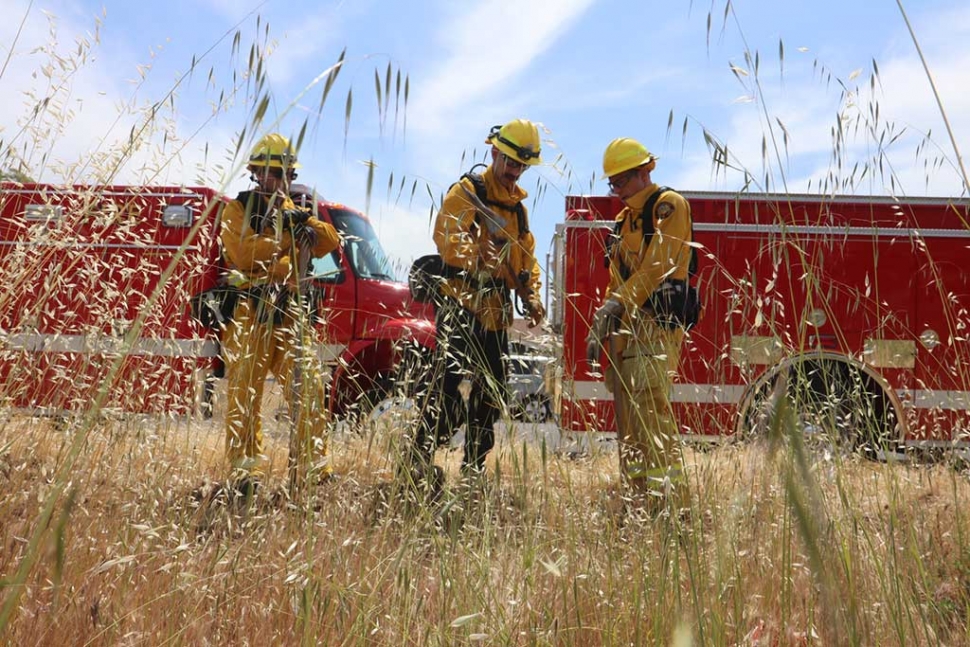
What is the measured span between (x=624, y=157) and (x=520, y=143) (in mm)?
541

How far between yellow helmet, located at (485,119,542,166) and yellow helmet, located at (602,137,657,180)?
37 cm

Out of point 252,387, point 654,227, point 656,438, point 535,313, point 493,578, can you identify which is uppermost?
point 654,227

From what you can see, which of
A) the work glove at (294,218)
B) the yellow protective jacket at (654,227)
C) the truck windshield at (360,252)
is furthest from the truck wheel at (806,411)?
the truck windshield at (360,252)

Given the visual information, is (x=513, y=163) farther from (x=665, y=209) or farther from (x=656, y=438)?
(x=656, y=438)

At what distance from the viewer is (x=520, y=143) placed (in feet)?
13.5

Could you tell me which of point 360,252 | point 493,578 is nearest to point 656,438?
point 493,578

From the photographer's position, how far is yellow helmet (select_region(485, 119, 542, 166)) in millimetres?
4094

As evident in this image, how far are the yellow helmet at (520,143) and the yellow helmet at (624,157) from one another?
1.23 feet

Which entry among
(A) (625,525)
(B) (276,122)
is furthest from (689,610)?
(B) (276,122)

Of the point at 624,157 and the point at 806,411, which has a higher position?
the point at 624,157

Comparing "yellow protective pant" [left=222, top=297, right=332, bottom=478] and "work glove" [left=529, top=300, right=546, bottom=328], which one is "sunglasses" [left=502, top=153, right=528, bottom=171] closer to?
"work glove" [left=529, top=300, right=546, bottom=328]

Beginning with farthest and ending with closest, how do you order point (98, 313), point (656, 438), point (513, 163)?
point (513, 163) → point (98, 313) → point (656, 438)

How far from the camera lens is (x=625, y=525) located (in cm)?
201

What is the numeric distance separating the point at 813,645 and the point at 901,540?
2.22 ft
